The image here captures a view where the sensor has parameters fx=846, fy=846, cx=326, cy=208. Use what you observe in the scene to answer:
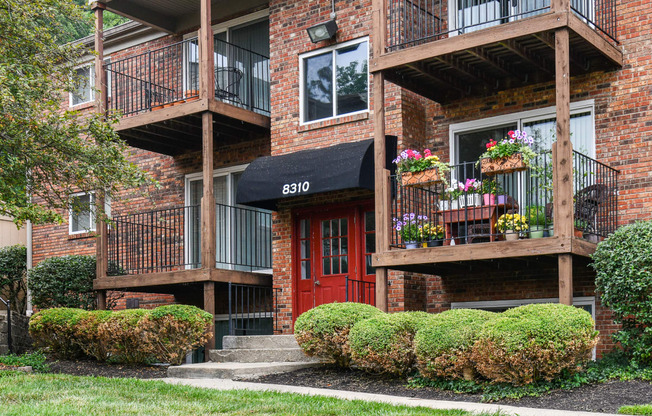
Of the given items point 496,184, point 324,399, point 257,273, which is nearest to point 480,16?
point 496,184

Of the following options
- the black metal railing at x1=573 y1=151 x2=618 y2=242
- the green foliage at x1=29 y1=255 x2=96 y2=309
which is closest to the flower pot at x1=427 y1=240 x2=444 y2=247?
the black metal railing at x1=573 y1=151 x2=618 y2=242

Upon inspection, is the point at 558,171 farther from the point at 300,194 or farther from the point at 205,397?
the point at 205,397

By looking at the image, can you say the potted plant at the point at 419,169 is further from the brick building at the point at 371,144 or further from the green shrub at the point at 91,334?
the green shrub at the point at 91,334

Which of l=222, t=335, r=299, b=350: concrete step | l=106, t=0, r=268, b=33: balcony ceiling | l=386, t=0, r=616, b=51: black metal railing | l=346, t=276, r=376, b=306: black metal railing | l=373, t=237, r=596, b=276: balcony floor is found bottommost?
l=222, t=335, r=299, b=350: concrete step

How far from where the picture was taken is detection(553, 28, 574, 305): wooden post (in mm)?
10461

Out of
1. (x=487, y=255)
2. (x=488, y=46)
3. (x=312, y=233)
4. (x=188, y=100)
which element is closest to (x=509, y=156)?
(x=487, y=255)

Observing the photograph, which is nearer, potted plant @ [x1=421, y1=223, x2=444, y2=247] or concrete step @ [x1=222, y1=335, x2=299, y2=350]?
potted plant @ [x1=421, y1=223, x2=444, y2=247]

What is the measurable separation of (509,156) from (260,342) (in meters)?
4.77

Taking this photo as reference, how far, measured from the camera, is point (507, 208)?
38.3ft

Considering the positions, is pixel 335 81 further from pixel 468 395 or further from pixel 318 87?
pixel 468 395

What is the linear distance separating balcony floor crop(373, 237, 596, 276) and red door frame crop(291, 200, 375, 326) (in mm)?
1555

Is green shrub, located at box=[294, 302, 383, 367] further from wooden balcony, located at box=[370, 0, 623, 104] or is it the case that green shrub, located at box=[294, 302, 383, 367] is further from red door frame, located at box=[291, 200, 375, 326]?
wooden balcony, located at box=[370, 0, 623, 104]

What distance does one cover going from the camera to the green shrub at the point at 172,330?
1254 cm

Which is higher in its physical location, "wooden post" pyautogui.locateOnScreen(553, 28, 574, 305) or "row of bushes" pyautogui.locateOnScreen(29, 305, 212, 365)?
"wooden post" pyautogui.locateOnScreen(553, 28, 574, 305)
